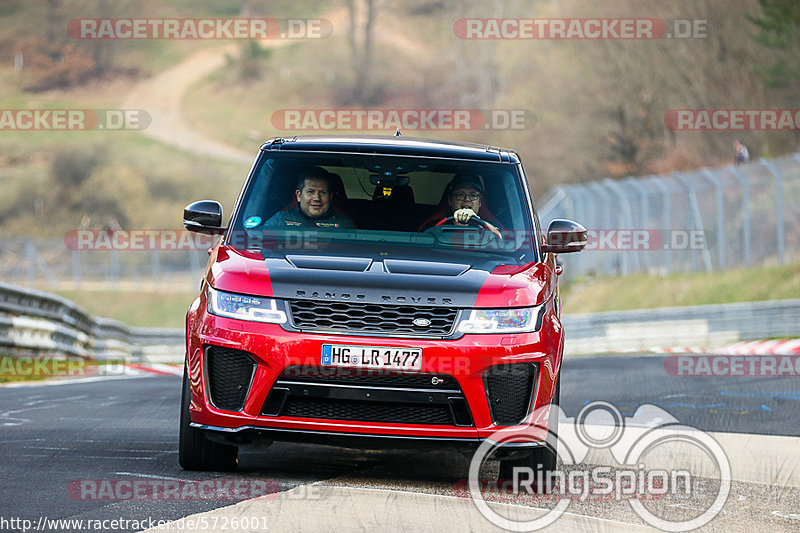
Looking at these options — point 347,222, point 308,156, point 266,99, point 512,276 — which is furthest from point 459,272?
point 266,99

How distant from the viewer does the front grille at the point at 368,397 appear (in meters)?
6.73

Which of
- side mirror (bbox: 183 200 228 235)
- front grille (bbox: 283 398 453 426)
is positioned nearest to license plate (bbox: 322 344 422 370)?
front grille (bbox: 283 398 453 426)

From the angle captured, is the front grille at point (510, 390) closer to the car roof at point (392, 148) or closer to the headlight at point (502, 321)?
the headlight at point (502, 321)

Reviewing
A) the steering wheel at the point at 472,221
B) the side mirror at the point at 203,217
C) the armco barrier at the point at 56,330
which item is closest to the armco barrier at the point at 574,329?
the armco barrier at the point at 56,330

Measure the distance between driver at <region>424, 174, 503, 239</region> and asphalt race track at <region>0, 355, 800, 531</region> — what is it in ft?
4.92

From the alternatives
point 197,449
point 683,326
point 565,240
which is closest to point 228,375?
point 197,449

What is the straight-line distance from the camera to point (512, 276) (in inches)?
284

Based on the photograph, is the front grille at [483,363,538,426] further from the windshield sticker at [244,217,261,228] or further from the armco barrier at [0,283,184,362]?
the armco barrier at [0,283,184,362]

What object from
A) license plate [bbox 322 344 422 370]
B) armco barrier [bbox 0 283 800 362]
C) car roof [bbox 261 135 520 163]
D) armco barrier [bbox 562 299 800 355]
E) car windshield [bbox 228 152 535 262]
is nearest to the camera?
license plate [bbox 322 344 422 370]

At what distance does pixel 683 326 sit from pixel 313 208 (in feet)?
55.1

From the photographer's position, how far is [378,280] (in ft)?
22.6

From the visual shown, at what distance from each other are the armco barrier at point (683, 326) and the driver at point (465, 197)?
48.8ft

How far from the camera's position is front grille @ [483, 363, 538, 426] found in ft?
22.5

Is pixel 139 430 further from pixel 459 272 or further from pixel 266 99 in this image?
pixel 266 99
